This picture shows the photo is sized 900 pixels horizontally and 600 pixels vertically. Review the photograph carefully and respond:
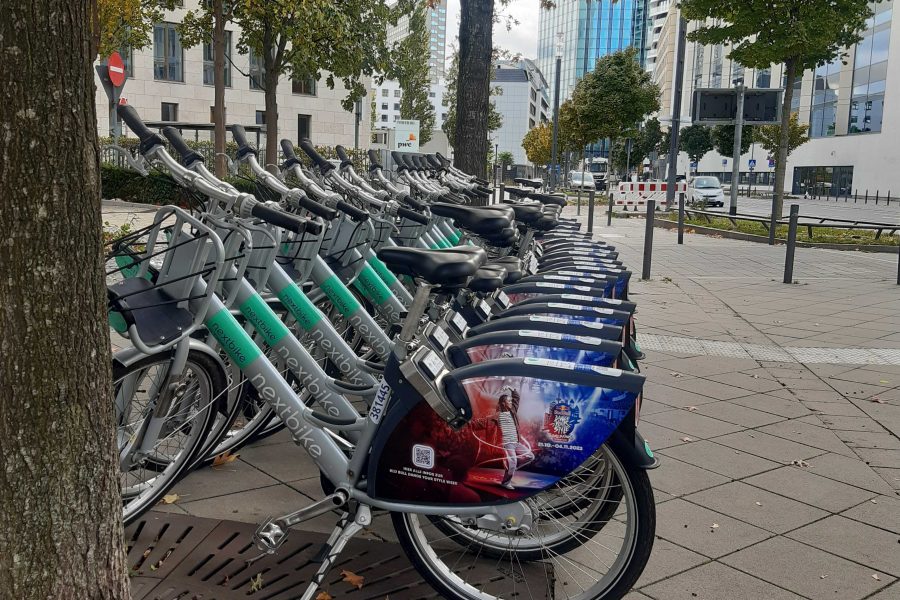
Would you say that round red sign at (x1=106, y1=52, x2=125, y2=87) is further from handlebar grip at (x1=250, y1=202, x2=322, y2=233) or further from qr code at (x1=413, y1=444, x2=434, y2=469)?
qr code at (x1=413, y1=444, x2=434, y2=469)

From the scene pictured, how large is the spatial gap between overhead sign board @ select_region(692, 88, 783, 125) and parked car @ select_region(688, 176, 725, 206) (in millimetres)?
11453

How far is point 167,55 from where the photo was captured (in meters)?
36.8

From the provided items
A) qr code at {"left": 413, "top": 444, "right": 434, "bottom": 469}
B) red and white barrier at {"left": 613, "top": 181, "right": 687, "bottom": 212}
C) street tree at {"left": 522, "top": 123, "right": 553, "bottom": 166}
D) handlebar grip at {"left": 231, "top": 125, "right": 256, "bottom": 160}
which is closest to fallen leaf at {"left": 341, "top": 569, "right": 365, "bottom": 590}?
qr code at {"left": 413, "top": 444, "right": 434, "bottom": 469}

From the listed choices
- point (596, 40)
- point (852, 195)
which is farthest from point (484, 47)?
point (596, 40)

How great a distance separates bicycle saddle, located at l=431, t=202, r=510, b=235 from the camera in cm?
382

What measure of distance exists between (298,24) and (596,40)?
144 m

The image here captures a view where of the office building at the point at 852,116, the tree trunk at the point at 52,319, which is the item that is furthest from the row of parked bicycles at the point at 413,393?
the office building at the point at 852,116

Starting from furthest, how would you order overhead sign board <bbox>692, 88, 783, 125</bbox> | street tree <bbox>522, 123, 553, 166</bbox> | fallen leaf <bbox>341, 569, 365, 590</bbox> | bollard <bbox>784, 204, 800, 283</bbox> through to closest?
1. street tree <bbox>522, 123, 553, 166</bbox>
2. overhead sign board <bbox>692, 88, 783, 125</bbox>
3. bollard <bbox>784, 204, 800, 283</bbox>
4. fallen leaf <bbox>341, 569, 365, 590</bbox>

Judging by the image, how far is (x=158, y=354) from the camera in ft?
9.59

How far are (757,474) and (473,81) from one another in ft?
17.5

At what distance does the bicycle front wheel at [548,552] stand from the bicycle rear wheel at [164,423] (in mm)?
943

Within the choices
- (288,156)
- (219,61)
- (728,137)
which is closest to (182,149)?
(288,156)

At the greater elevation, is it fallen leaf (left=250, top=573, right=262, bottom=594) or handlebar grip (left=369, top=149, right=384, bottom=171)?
handlebar grip (left=369, top=149, right=384, bottom=171)

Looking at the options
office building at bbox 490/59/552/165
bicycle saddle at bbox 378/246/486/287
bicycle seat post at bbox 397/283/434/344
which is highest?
office building at bbox 490/59/552/165
